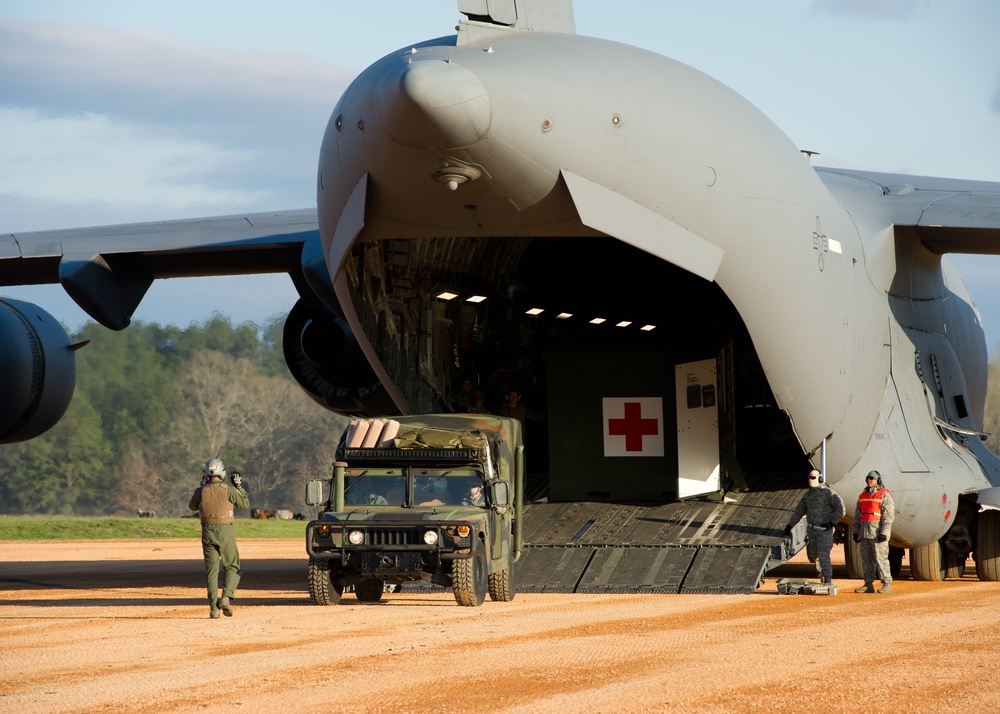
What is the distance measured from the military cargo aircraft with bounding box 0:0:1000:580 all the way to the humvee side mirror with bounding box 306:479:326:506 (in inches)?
108

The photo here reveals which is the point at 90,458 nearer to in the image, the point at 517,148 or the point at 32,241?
the point at 32,241

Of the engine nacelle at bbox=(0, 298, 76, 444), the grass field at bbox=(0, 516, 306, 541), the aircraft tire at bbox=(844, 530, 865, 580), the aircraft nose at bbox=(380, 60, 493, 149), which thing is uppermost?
the aircraft nose at bbox=(380, 60, 493, 149)

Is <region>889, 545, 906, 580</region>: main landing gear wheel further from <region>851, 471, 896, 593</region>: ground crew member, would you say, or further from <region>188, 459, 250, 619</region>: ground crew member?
<region>188, 459, 250, 619</region>: ground crew member

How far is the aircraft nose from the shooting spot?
11.6 m

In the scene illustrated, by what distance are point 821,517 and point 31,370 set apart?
1016cm

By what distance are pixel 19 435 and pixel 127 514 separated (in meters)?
47.1

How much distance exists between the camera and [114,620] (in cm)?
1172

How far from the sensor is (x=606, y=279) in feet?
60.9

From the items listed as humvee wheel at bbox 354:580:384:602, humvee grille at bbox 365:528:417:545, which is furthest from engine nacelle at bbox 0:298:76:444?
humvee grille at bbox 365:528:417:545

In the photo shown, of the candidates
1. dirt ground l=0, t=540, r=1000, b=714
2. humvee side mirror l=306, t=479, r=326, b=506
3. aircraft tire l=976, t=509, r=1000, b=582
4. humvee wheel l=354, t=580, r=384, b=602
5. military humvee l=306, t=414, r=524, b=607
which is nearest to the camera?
dirt ground l=0, t=540, r=1000, b=714

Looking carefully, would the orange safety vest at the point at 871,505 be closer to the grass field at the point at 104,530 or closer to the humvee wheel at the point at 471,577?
the humvee wheel at the point at 471,577

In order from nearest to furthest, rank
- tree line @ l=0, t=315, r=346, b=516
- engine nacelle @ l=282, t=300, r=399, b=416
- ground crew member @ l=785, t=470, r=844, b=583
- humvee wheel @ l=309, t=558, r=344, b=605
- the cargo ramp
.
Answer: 1. humvee wheel @ l=309, t=558, r=344, b=605
2. the cargo ramp
3. ground crew member @ l=785, t=470, r=844, b=583
4. engine nacelle @ l=282, t=300, r=399, b=416
5. tree line @ l=0, t=315, r=346, b=516

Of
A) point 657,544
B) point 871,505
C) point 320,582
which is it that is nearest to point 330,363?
point 657,544

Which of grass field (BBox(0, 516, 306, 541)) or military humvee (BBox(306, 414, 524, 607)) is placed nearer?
military humvee (BBox(306, 414, 524, 607))
